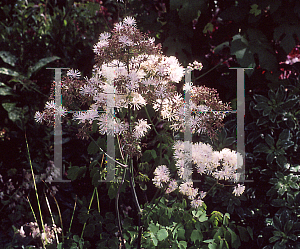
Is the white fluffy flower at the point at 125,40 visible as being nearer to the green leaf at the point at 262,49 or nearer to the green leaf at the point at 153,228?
the green leaf at the point at 153,228

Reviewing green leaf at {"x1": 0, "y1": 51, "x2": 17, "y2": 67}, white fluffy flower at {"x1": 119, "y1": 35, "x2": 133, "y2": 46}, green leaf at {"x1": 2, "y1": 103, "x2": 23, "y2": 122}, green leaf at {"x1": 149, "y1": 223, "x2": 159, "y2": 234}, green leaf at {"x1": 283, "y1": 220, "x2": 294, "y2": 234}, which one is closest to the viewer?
white fluffy flower at {"x1": 119, "y1": 35, "x2": 133, "y2": 46}

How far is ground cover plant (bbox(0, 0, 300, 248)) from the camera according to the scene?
1.24m

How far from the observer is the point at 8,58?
2434 mm

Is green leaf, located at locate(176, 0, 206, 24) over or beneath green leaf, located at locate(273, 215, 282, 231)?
over

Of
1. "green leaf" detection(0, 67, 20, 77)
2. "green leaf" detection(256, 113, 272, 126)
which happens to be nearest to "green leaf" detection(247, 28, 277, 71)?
"green leaf" detection(256, 113, 272, 126)

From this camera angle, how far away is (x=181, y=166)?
1293 millimetres

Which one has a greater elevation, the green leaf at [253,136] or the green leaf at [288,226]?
the green leaf at [253,136]

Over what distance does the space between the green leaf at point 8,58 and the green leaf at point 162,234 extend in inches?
68.0

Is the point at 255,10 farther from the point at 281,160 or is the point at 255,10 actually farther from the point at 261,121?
the point at 281,160

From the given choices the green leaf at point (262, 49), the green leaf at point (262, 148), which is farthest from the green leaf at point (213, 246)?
the green leaf at point (262, 49)

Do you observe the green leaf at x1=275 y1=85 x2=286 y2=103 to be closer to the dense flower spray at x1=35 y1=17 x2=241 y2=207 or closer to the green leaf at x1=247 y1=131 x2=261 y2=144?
the green leaf at x1=247 y1=131 x2=261 y2=144

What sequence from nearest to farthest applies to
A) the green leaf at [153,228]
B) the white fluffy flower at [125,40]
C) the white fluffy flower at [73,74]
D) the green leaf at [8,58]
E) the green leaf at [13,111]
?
the white fluffy flower at [125,40], the white fluffy flower at [73,74], the green leaf at [153,228], the green leaf at [13,111], the green leaf at [8,58]

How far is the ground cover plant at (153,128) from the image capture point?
1.24 m

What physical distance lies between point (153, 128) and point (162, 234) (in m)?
0.44
